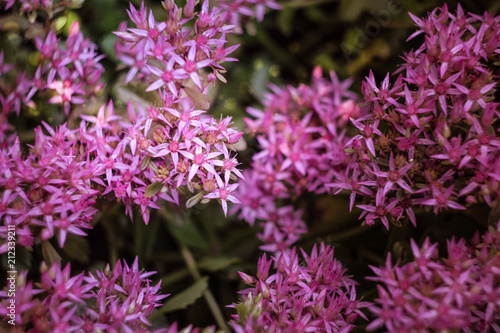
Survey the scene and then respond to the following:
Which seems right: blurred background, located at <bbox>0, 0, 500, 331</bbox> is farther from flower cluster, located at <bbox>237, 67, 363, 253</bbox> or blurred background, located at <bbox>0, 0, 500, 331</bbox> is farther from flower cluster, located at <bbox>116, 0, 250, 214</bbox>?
flower cluster, located at <bbox>116, 0, 250, 214</bbox>

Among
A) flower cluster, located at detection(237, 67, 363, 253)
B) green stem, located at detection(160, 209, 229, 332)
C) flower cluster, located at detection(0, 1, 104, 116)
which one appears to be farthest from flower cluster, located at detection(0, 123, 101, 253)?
flower cluster, located at detection(237, 67, 363, 253)

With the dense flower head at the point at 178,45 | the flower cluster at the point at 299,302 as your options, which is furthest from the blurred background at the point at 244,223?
the dense flower head at the point at 178,45

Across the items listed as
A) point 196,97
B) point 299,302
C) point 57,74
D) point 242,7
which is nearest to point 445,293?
point 299,302

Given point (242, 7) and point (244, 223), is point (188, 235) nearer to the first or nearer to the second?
point (244, 223)

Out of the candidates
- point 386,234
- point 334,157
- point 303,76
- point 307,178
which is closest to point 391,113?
point 334,157

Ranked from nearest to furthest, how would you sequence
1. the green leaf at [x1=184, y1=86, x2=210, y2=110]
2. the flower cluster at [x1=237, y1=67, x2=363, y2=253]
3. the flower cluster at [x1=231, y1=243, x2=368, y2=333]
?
the flower cluster at [x1=231, y1=243, x2=368, y2=333], the green leaf at [x1=184, y1=86, x2=210, y2=110], the flower cluster at [x1=237, y1=67, x2=363, y2=253]

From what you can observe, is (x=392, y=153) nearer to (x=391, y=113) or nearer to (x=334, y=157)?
(x=391, y=113)

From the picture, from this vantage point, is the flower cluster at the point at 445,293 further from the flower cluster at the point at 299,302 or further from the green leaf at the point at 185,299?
the green leaf at the point at 185,299
